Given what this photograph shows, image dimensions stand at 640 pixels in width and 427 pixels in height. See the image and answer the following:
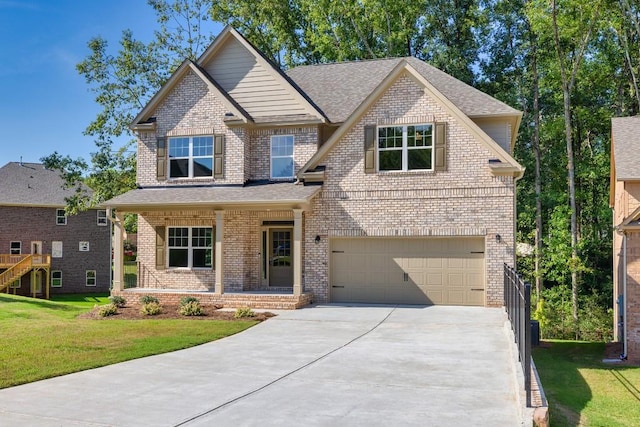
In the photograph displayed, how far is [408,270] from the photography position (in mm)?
18453

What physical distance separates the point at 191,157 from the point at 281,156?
10.8ft

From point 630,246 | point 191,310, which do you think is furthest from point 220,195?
point 630,246

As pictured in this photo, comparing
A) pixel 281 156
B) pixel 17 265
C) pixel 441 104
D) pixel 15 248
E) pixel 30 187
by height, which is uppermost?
pixel 441 104

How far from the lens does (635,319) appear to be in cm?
A: 1438

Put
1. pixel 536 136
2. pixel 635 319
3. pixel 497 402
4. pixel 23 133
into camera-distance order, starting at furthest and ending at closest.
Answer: pixel 23 133, pixel 536 136, pixel 635 319, pixel 497 402

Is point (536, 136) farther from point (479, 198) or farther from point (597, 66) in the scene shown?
point (479, 198)

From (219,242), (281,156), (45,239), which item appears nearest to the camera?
(219,242)

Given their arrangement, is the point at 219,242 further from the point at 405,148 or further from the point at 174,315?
the point at 405,148

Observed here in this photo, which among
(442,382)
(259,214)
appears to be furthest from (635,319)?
(259,214)

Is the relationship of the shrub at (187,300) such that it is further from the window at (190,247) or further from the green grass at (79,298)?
the green grass at (79,298)

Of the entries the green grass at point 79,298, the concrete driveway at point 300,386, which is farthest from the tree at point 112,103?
the concrete driveway at point 300,386

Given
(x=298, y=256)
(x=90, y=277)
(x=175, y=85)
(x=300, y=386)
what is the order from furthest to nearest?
(x=90, y=277)
(x=175, y=85)
(x=298, y=256)
(x=300, y=386)

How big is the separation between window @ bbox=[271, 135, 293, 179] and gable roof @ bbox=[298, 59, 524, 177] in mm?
1477

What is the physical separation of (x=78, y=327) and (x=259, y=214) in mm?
7439
